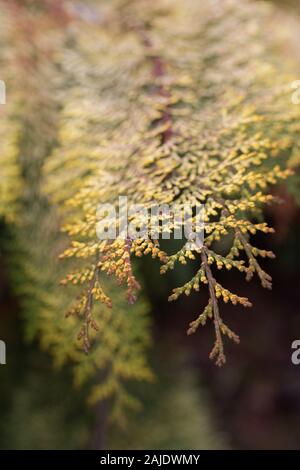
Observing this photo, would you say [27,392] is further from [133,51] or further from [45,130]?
[133,51]

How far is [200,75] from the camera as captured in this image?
87 cm

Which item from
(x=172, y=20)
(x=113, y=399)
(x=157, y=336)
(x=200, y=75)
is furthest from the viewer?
(x=157, y=336)

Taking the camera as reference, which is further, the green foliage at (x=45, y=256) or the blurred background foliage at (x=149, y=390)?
the blurred background foliage at (x=149, y=390)

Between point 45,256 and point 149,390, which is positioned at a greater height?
point 45,256

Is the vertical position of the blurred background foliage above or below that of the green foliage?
below

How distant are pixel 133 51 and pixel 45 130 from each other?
0.76 feet

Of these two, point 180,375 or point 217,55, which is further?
point 180,375

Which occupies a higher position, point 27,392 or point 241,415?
point 27,392

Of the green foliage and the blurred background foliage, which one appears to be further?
the blurred background foliage

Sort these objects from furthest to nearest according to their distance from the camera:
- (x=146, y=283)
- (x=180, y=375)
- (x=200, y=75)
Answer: (x=180, y=375) → (x=146, y=283) → (x=200, y=75)

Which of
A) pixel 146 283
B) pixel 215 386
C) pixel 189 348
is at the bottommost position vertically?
pixel 215 386

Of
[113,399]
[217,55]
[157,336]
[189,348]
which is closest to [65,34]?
[217,55]

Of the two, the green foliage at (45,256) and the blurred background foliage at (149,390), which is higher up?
the green foliage at (45,256)

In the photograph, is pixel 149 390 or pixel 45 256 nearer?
pixel 45 256
